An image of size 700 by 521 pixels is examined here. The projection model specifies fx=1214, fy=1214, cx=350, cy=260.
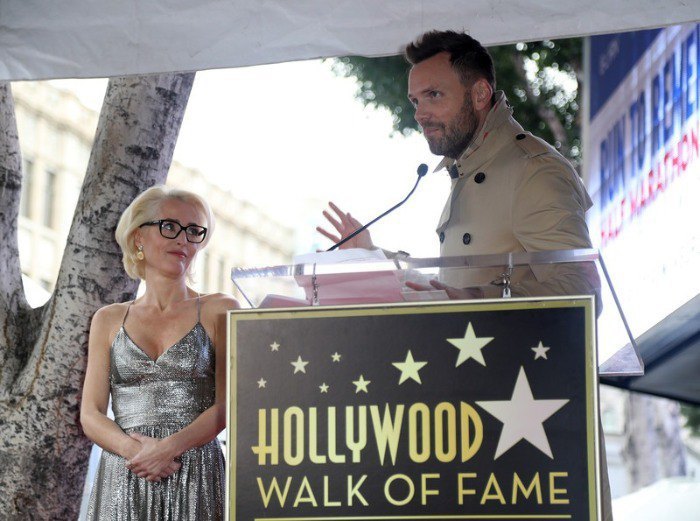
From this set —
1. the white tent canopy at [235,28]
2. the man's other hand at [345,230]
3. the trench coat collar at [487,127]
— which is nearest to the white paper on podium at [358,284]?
the man's other hand at [345,230]

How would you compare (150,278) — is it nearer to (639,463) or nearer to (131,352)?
(131,352)

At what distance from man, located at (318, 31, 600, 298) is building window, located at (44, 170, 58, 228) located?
127 ft

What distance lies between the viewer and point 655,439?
1856 cm

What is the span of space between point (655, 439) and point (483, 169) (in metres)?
15.6

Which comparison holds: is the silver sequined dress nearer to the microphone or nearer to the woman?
the woman

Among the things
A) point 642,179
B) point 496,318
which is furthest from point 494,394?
point 642,179

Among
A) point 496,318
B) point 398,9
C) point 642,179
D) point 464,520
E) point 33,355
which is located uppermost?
point 642,179

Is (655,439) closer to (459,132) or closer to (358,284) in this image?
(459,132)

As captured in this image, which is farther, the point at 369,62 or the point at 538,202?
the point at 369,62

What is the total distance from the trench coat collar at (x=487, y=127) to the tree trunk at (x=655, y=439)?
594 inches

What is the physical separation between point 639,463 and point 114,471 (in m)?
15.5

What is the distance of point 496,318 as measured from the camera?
8.82 feet

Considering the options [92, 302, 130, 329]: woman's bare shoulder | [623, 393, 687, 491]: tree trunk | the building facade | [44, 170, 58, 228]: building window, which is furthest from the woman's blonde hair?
[44, 170, 58, 228]: building window

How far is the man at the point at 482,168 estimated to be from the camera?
355 cm
